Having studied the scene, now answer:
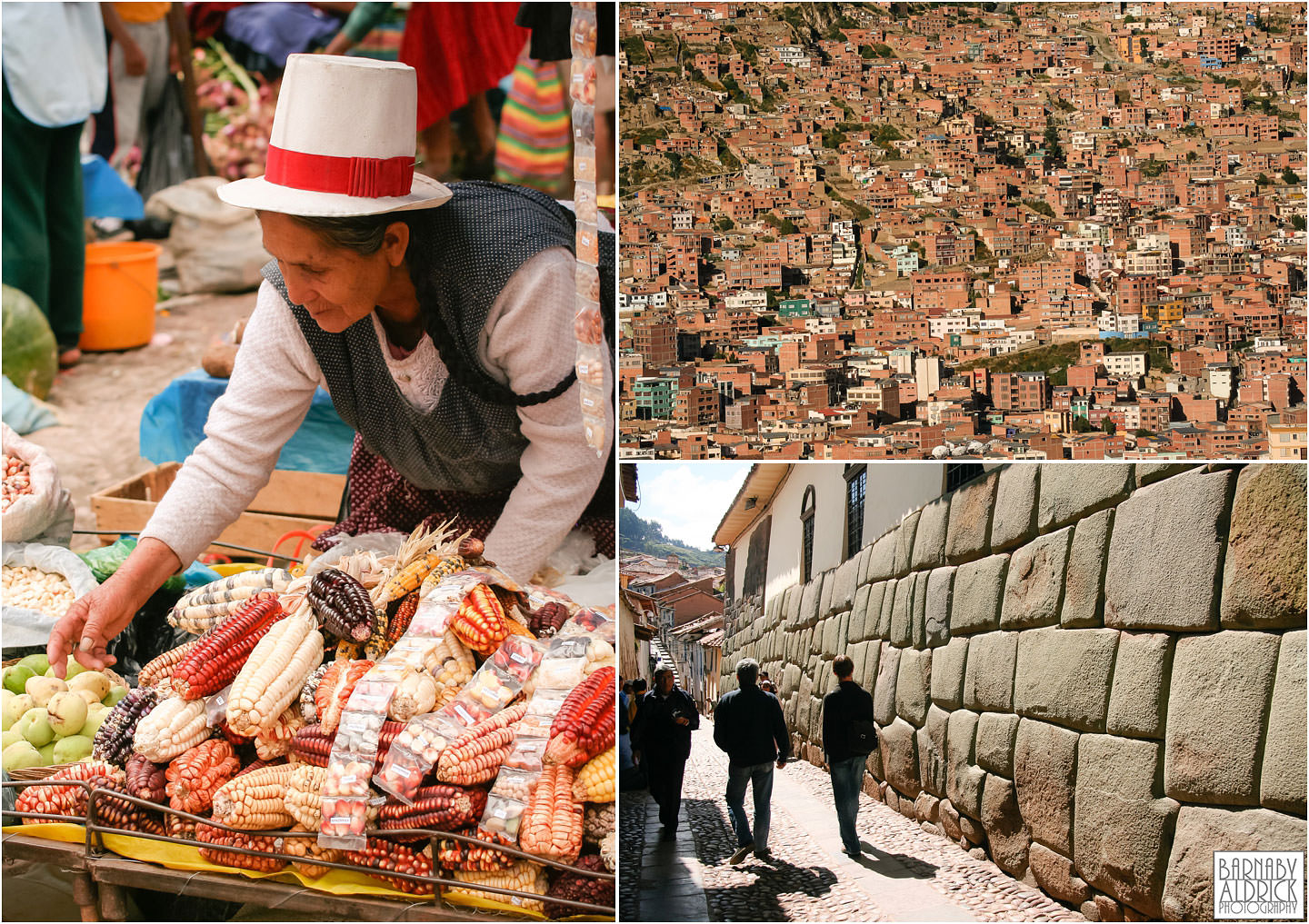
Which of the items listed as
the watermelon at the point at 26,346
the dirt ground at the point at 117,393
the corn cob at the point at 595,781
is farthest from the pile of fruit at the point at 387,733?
the watermelon at the point at 26,346

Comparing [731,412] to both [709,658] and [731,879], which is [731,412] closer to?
[709,658]

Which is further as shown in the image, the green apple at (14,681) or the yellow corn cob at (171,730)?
the green apple at (14,681)

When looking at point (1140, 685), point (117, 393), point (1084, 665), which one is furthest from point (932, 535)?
point (117, 393)

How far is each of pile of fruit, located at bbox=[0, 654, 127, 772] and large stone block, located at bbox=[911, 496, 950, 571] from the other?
6.05 feet

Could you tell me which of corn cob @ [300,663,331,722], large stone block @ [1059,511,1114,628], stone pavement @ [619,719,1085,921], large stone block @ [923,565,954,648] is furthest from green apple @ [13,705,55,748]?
large stone block @ [1059,511,1114,628]

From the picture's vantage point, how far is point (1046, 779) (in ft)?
6.75

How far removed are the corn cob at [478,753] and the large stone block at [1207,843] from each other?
118cm

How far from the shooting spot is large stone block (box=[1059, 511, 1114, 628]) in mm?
2020

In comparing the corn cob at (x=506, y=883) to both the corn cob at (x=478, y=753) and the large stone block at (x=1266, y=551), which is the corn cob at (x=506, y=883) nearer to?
the corn cob at (x=478, y=753)

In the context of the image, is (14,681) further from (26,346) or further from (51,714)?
(26,346)

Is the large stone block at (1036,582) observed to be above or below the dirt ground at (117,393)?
above

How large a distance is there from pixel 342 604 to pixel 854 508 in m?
1.07

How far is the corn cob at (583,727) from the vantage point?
1.98m


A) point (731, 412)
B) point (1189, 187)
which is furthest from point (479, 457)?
point (1189, 187)
